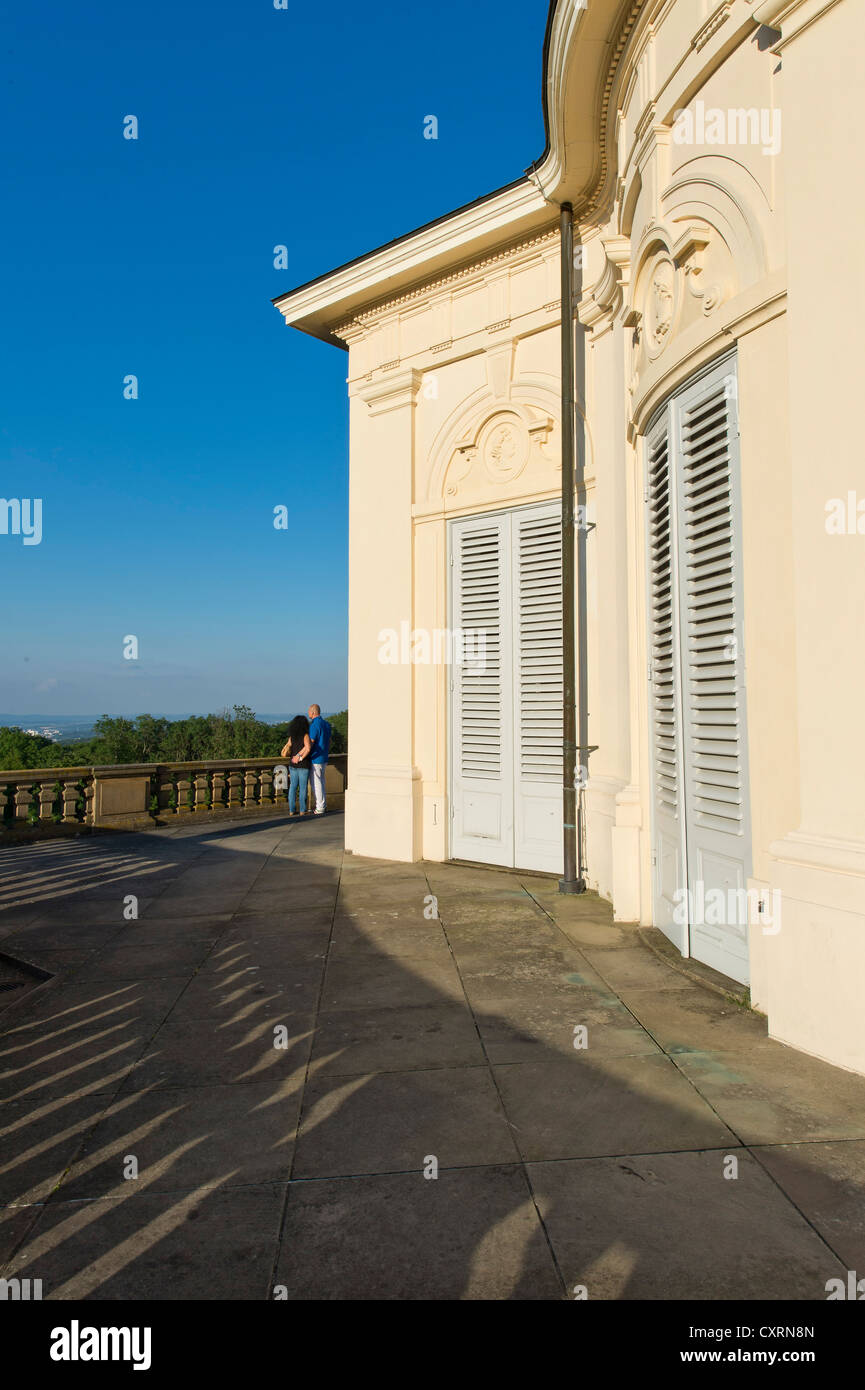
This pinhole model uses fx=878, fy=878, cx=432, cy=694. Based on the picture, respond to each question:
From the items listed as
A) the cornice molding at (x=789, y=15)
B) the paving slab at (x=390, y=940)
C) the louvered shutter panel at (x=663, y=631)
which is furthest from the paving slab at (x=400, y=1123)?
the cornice molding at (x=789, y=15)

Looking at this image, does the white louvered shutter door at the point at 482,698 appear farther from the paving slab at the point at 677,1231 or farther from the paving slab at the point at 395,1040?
the paving slab at the point at 677,1231

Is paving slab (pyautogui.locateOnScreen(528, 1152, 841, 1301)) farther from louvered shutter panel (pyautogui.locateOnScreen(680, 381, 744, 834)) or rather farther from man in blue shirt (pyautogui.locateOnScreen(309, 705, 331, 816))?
man in blue shirt (pyautogui.locateOnScreen(309, 705, 331, 816))

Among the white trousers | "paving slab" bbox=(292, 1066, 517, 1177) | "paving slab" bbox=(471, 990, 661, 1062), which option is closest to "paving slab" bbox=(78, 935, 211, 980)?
"paving slab" bbox=(471, 990, 661, 1062)

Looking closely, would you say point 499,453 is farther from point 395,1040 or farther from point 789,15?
point 395,1040

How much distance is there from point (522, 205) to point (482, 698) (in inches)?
180

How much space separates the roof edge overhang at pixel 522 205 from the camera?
6.00 meters

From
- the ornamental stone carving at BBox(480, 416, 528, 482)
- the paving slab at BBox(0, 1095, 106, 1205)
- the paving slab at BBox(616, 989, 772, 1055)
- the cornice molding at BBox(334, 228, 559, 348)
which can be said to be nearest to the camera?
the paving slab at BBox(0, 1095, 106, 1205)

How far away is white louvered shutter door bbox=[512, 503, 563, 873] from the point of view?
810cm

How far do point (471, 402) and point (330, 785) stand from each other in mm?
9101

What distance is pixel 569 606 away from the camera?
7504 millimetres

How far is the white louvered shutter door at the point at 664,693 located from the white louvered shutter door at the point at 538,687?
6.77 feet

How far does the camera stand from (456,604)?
29.6 feet

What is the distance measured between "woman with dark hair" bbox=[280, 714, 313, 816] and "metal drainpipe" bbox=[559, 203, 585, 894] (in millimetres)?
7850

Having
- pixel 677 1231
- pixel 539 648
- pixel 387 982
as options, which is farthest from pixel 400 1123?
pixel 539 648
